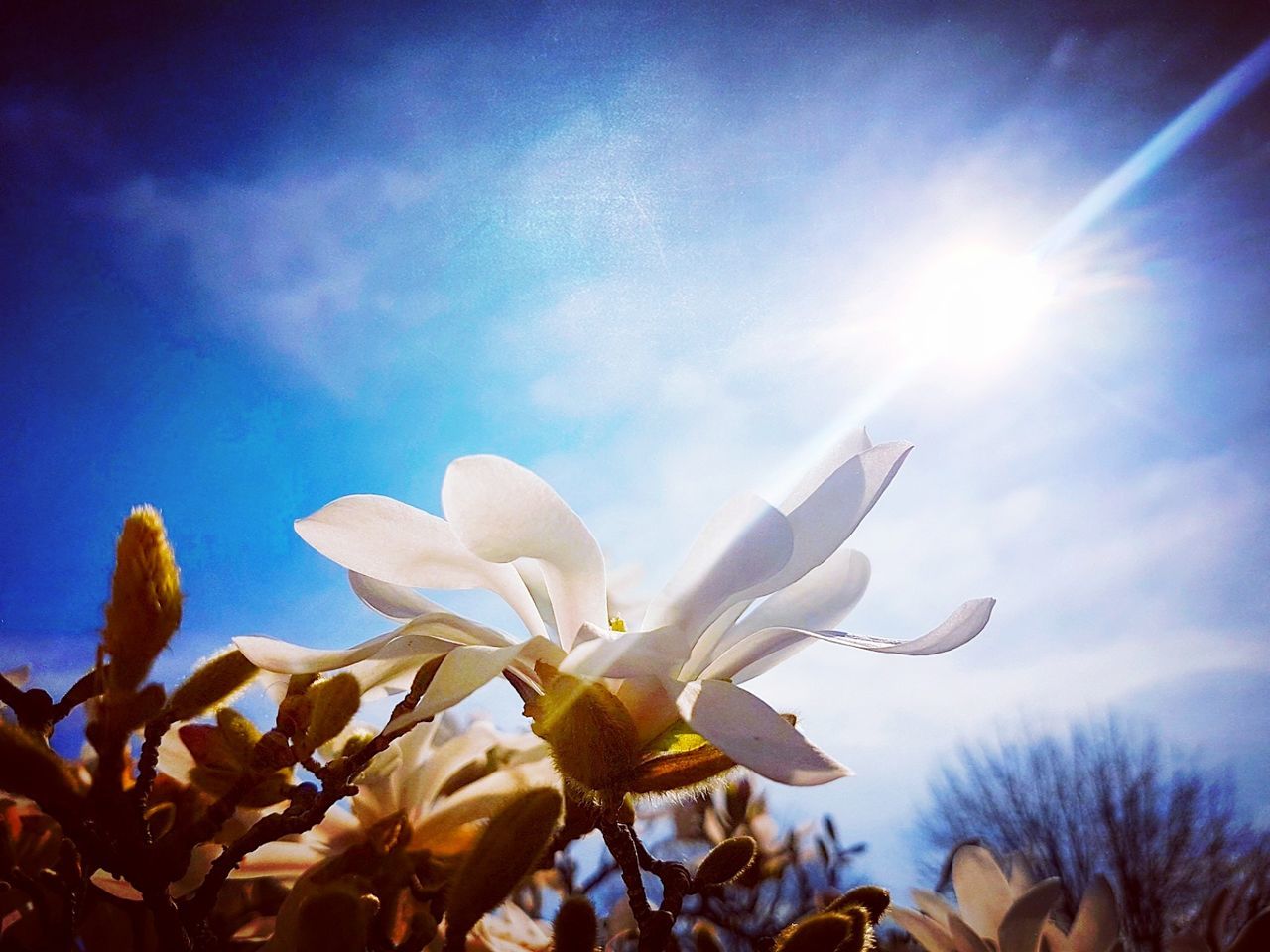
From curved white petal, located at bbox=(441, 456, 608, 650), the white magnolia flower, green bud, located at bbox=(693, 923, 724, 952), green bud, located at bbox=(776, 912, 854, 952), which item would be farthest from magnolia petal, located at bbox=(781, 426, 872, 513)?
green bud, located at bbox=(693, 923, 724, 952)

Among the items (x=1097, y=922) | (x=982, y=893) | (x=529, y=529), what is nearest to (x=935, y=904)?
(x=982, y=893)

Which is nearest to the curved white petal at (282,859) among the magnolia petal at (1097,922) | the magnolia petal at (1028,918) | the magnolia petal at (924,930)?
the magnolia petal at (924,930)

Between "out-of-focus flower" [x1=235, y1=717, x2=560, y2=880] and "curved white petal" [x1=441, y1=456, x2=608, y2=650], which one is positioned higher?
"curved white petal" [x1=441, y1=456, x2=608, y2=650]

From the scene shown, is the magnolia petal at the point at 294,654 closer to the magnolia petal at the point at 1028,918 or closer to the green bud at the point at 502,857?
the green bud at the point at 502,857

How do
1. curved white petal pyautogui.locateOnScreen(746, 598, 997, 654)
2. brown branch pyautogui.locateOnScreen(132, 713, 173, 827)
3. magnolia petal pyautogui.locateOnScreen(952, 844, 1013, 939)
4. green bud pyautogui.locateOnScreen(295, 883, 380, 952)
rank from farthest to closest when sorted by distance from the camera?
1. magnolia petal pyautogui.locateOnScreen(952, 844, 1013, 939)
2. curved white petal pyautogui.locateOnScreen(746, 598, 997, 654)
3. brown branch pyautogui.locateOnScreen(132, 713, 173, 827)
4. green bud pyautogui.locateOnScreen(295, 883, 380, 952)

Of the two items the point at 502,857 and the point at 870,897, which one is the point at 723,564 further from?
the point at 870,897

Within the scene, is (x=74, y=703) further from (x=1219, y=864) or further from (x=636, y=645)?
(x=1219, y=864)

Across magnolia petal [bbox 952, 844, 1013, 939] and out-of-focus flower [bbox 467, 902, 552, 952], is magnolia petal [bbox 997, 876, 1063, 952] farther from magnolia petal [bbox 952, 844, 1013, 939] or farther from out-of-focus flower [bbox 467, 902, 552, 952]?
out-of-focus flower [bbox 467, 902, 552, 952]
